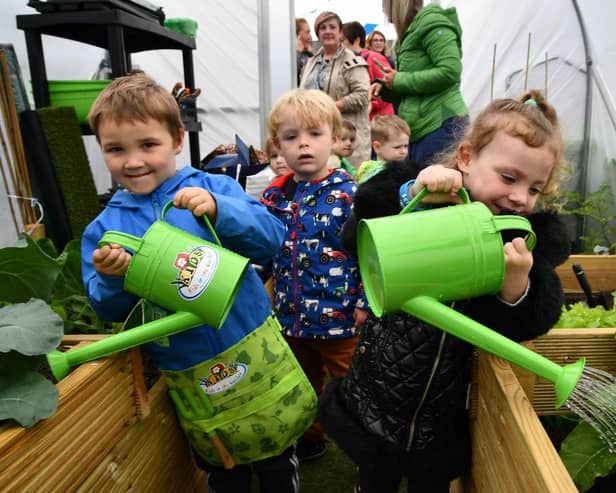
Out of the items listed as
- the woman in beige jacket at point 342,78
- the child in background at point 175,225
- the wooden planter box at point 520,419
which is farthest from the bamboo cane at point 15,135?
the woman in beige jacket at point 342,78

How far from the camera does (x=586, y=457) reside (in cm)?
98

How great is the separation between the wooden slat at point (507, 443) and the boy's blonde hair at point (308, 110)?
848 millimetres

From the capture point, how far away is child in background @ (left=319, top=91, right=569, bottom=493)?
0.84 m

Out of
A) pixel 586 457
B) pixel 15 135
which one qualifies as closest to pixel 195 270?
pixel 586 457

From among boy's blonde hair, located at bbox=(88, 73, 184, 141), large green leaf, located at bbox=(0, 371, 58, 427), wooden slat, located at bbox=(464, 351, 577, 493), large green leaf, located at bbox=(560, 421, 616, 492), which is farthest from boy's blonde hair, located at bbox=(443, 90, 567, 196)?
large green leaf, located at bbox=(0, 371, 58, 427)

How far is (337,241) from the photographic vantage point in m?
1.45

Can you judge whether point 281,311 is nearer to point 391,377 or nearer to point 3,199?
point 391,377

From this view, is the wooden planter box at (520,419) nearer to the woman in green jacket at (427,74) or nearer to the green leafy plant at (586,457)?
the green leafy plant at (586,457)

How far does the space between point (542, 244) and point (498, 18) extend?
395cm

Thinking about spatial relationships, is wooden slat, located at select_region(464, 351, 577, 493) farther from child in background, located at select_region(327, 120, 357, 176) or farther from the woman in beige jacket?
the woman in beige jacket

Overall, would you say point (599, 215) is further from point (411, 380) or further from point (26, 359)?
point (26, 359)

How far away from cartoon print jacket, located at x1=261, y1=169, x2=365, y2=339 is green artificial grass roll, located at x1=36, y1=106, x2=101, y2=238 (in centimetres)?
86

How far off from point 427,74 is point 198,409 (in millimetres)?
2024

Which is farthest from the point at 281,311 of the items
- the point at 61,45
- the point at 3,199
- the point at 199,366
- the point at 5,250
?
the point at 61,45
